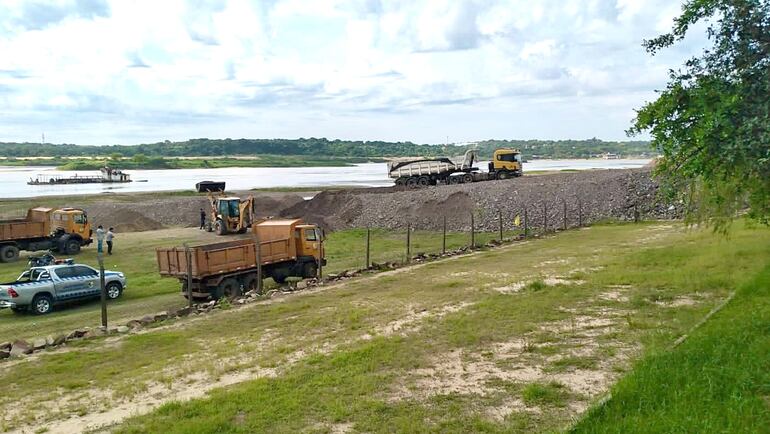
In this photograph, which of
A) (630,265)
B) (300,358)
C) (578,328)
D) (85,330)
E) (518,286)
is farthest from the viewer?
(630,265)

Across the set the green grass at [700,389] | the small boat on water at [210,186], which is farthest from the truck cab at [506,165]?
Result: the green grass at [700,389]

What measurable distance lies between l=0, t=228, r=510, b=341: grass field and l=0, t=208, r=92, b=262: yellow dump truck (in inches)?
28.1

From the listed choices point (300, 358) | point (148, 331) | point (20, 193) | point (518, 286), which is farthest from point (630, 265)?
point (20, 193)

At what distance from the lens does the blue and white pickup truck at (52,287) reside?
1908cm

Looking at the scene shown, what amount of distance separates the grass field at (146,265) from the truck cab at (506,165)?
16519mm

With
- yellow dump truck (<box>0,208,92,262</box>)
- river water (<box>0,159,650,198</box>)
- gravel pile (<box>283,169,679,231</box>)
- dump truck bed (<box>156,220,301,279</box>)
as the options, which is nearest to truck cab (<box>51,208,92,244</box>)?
yellow dump truck (<box>0,208,92,262</box>)

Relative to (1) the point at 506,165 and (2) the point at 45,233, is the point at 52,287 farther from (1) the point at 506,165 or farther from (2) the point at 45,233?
(1) the point at 506,165

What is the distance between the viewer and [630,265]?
69.1ft

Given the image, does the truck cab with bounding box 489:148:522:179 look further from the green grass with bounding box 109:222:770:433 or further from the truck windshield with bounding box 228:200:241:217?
the green grass with bounding box 109:222:770:433

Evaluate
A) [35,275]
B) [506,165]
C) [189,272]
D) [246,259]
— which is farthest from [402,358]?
[506,165]

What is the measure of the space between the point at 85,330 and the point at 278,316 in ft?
14.8

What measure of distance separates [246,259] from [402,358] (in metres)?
11.2

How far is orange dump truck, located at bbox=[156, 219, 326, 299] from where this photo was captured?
1995cm

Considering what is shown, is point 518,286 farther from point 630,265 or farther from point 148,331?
point 148,331
